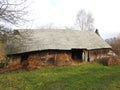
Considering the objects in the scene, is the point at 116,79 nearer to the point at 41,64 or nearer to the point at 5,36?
the point at 5,36

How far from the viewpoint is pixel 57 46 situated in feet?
111

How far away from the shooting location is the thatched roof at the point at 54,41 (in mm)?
33188

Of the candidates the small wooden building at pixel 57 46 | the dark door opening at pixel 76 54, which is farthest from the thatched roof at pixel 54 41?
the dark door opening at pixel 76 54

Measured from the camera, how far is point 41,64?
1256 inches

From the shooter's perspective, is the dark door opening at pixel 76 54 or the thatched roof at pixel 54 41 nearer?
the thatched roof at pixel 54 41

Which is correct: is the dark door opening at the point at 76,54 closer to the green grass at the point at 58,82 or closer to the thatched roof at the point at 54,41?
the thatched roof at the point at 54,41

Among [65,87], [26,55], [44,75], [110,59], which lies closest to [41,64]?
[26,55]

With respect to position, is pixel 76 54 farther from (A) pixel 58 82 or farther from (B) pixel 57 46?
(A) pixel 58 82

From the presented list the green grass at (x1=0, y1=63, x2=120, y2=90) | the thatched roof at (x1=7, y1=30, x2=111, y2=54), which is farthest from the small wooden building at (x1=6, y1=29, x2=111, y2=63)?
the green grass at (x1=0, y1=63, x2=120, y2=90)

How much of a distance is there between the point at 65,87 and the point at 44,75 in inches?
227

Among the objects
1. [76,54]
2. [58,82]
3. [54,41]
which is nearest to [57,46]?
[54,41]

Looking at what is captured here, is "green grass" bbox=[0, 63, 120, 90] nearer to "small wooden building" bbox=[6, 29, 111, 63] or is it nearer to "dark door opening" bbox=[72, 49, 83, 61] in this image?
"small wooden building" bbox=[6, 29, 111, 63]

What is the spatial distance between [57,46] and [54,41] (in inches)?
56.9

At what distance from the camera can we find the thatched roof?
1307 inches
